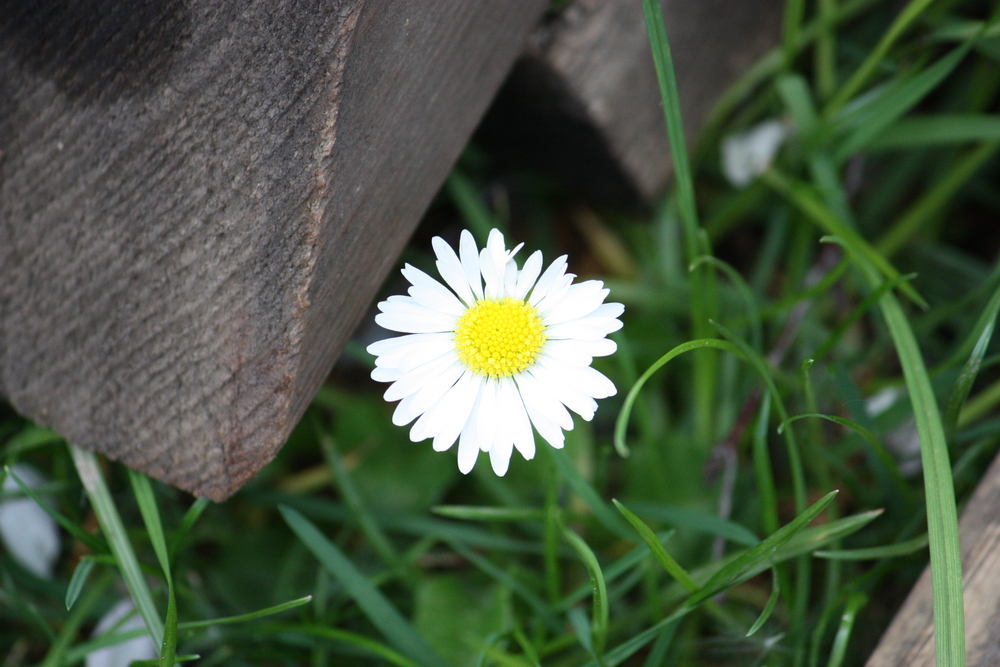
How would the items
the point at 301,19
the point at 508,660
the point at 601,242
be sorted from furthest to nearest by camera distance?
the point at 601,242 → the point at 508,660 → the point at 301,19

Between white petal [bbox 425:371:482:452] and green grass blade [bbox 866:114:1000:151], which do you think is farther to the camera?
green grass blade [bbox 866:114:1000:151]

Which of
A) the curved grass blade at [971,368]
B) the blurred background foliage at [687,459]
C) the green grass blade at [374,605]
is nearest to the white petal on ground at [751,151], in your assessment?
the blurred background foliage at [687,459]

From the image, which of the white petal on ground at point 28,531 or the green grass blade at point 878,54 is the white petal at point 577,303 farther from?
the white petal on ground at point 28,531

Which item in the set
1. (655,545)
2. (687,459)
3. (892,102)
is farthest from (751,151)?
(655,545)

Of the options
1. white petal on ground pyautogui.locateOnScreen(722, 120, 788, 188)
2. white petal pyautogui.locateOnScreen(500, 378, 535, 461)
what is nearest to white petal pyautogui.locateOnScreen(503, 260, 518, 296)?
white petal pyautogui.locateOnScreen(500, 378, 535, 461)

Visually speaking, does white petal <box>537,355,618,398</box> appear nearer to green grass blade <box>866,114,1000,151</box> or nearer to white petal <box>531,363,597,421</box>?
white petal <box>531,363,597,421</box>

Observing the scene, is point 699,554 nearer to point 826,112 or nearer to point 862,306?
point 862,306

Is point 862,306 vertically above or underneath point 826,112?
underneath

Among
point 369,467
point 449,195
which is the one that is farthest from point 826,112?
point 369,467
